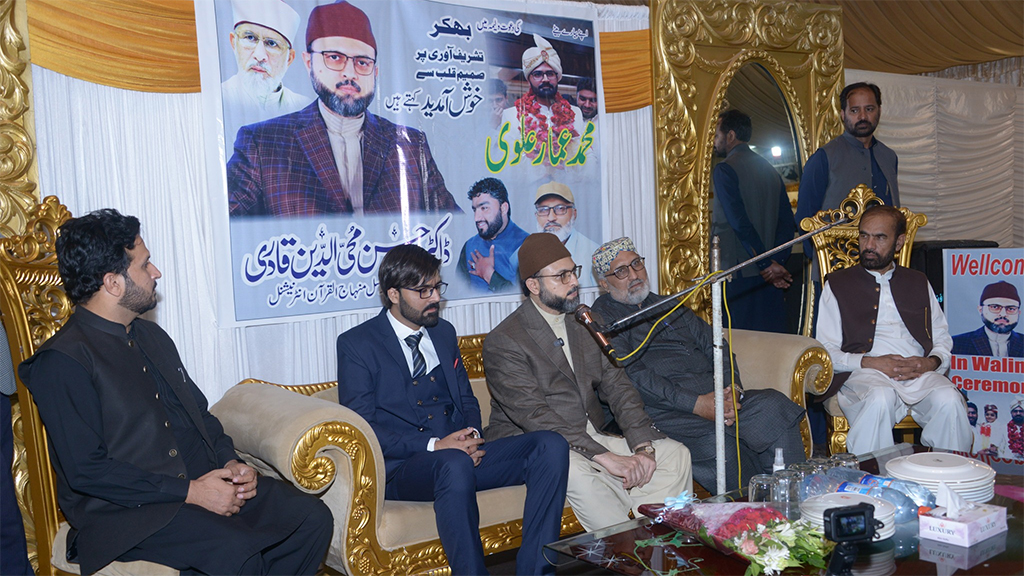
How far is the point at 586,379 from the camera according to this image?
3.56 metres

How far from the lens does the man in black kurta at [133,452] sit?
2.38m

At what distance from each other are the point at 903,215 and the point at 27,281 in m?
4.05

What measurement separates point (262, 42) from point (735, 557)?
2843 millimetres

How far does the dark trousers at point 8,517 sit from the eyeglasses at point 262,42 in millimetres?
1728

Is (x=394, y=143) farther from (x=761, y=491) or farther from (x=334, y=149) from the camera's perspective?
(x=761, y=491)

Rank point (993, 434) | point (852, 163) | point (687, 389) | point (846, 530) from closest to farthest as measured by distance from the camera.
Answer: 1. point (846, 530)
2. point (687, 389)
3. point (993, 434)
4. point (852, 163)

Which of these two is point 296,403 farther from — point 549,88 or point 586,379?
point 549,88

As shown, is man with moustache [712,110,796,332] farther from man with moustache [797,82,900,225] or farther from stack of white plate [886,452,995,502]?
stack of white plate [886,452,995,502]

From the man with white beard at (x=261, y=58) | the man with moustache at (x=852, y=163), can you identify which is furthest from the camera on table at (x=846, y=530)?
the man with moustache at (x=852, y=163)

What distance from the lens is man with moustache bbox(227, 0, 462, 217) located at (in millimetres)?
3584

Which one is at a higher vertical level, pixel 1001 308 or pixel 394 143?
pixel 394 143

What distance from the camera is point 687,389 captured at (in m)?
3.74

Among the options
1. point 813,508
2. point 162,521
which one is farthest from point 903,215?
point 162,521

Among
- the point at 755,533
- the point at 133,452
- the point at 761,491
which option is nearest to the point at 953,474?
the point at 761,491
